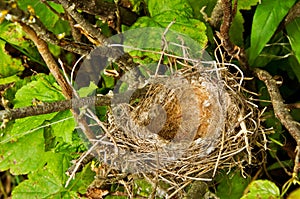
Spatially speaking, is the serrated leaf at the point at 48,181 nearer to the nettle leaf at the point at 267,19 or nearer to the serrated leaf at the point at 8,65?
the serrated leaf at the point at 8,65

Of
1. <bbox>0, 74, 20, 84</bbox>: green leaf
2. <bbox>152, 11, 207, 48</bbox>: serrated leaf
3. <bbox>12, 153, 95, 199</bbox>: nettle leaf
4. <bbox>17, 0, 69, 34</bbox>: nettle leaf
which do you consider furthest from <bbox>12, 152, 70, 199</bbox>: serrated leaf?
<bbox>152, 11, 207, 48</bbox>: serrated leaf

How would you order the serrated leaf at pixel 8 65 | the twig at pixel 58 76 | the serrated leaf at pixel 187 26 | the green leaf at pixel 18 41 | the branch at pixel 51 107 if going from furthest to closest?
1. the serrated leaf at pixel 8 65
2. the green leaf at pixel 18 41
3. the serrated leaf at pixel 187 26
4. the twig at pixel 58 76
5. the branch at pixel 51 107

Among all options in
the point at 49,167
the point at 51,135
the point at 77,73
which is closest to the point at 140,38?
the point at 77,73

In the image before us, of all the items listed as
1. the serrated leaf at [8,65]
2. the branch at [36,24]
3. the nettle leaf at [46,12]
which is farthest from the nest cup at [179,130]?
the serrated leaf at [8,65]

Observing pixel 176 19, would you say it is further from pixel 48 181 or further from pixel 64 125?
pixel 48 181

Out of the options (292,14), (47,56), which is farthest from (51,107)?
(292,14)

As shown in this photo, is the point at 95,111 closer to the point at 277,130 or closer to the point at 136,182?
the point at 136,182
